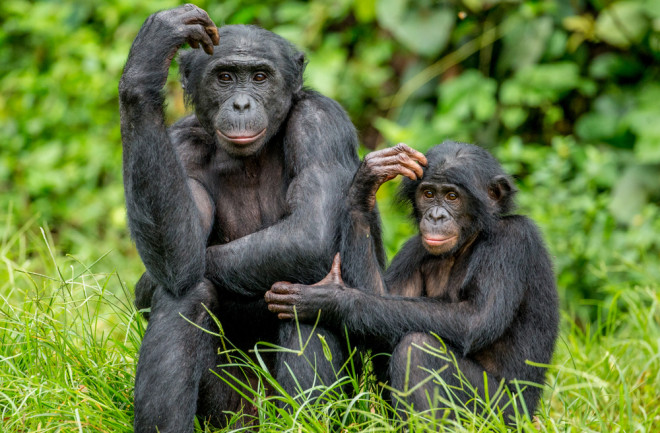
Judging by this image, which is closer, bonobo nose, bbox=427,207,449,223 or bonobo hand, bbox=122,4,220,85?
bonobo hand, bbox=122,4,220,85

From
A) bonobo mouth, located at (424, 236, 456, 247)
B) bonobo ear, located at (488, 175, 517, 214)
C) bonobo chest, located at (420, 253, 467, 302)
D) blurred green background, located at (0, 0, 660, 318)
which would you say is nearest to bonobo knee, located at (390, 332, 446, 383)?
bonobo chest, located at (420, 253, 467, 302)

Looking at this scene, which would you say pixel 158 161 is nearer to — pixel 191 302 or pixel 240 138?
pixel 240 138

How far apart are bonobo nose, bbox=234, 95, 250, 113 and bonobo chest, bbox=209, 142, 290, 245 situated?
14.7 inches

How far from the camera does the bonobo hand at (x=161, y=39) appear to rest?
4.02 meters

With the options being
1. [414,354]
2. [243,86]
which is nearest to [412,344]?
Result: [414,354]

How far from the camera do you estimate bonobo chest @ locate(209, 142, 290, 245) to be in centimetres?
459

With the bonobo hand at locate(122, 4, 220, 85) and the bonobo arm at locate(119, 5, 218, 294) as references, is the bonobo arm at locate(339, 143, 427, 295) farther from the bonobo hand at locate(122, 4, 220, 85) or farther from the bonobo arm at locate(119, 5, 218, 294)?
the bonobo hand at locate(122, 4, 220, 85)

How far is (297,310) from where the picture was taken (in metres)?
4.14

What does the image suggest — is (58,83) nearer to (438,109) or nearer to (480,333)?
(438,109)

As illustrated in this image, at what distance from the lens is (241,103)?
4324 millimetres

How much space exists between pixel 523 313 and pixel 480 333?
387 mm

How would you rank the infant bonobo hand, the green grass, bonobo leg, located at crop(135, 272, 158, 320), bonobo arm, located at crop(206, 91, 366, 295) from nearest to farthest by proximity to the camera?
the green grass → the infant bonobo hand → bonobo arm, located at crop(206, 91, 366, 295) → bonobo leg, located at crop(135, 272, 158, 320)

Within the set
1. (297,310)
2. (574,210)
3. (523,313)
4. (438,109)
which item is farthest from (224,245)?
(438,109)

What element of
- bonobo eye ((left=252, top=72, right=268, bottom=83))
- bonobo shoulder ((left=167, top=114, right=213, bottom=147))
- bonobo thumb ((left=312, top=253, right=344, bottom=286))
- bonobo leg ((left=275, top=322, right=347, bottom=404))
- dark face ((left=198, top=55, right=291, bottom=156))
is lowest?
bonobo leg ((left=275, top=322, right=347, bottom=404))
